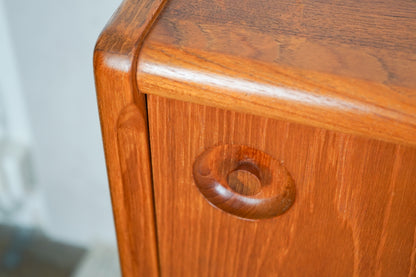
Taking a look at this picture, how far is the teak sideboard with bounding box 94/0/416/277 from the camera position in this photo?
0.92 feet

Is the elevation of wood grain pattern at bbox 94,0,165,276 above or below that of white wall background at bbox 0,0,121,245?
above

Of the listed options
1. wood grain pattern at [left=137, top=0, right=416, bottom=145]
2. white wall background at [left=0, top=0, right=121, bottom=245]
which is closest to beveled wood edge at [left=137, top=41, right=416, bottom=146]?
wood grain pattern at [left=137, top=0, right=416, bottom=145]

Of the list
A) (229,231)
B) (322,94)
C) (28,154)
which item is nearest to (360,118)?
(322,94)

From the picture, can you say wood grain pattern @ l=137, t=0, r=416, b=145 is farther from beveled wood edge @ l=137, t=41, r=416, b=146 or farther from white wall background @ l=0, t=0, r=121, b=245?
white wall background @ l=0, t=0, r=121, b=245

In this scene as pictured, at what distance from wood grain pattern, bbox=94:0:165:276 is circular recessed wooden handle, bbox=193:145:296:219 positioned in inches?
1.8

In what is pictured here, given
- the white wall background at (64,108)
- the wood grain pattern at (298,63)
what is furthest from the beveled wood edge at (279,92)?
the white wall background at (64,108)

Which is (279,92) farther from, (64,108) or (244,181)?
(64,108)

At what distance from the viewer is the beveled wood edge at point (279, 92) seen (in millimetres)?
267

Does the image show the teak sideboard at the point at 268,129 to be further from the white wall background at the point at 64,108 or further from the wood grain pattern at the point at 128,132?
the white wall background at the point at 64,108

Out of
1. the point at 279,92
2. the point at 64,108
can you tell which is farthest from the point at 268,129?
the point at 64,108

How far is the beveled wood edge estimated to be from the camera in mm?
267

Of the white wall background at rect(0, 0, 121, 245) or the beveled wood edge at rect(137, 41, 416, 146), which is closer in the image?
the beveled wood edge at rect(137, 41, 416, 146)

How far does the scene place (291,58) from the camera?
0.95ft

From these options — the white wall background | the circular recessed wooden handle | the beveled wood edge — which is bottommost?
the white wall background
